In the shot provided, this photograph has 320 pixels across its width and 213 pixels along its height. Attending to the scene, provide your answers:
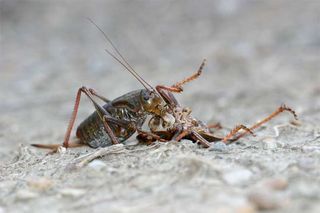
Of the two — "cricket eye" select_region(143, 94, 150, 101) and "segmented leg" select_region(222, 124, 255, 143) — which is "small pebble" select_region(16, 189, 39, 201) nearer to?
"cricket eye" select_region(143, 94, 150, 101)

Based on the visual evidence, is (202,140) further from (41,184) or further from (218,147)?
(41,184)

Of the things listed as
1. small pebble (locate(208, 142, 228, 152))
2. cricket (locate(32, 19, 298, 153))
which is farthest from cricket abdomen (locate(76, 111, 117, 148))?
small pebble (locate(208, 142, 228, 152))

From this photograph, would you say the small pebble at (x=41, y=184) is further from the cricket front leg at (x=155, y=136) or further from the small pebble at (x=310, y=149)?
the small pebble at (x=310, y=149)

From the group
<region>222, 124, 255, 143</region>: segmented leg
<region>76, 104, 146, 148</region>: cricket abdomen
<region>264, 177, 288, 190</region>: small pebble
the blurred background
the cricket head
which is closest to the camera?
<region>264, 177, 288, 190</region>: small pebble

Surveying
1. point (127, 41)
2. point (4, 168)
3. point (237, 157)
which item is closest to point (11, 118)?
point (4, 168)

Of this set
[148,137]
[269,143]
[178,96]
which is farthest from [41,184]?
[178,96]
